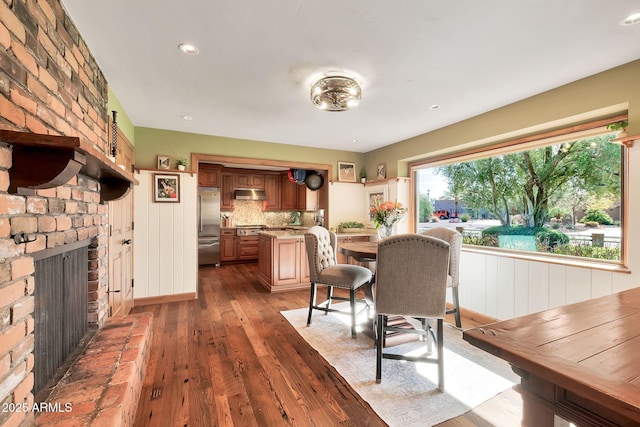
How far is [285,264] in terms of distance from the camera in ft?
14.6

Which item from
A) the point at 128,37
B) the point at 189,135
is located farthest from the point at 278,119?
the point at 128,37

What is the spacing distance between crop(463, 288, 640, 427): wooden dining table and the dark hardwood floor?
3.16 ft

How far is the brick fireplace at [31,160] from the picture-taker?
961 mm

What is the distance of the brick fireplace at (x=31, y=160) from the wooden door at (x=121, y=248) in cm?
92

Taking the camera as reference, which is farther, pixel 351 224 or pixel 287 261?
pixel 351 224

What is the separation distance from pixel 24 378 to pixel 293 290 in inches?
140

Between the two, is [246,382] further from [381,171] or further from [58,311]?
[381,171]

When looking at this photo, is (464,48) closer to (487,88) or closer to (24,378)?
(487,88)

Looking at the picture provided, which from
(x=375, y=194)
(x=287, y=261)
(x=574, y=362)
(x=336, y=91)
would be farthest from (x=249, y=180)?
(x=574, y=362)

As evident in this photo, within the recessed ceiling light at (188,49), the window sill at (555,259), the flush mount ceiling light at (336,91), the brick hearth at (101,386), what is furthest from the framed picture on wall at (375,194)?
the brick hearth at (101,386)

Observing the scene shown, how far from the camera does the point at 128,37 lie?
1822 mm

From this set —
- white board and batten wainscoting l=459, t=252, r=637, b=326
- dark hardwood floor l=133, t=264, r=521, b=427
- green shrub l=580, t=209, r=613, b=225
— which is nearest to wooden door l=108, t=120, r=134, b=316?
dark hardwood floor l=133, t=264, r=521, b=427

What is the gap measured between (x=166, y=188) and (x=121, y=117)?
108cm

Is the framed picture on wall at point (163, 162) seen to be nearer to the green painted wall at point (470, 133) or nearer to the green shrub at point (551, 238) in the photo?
the green painted wall at point (470, 133)
